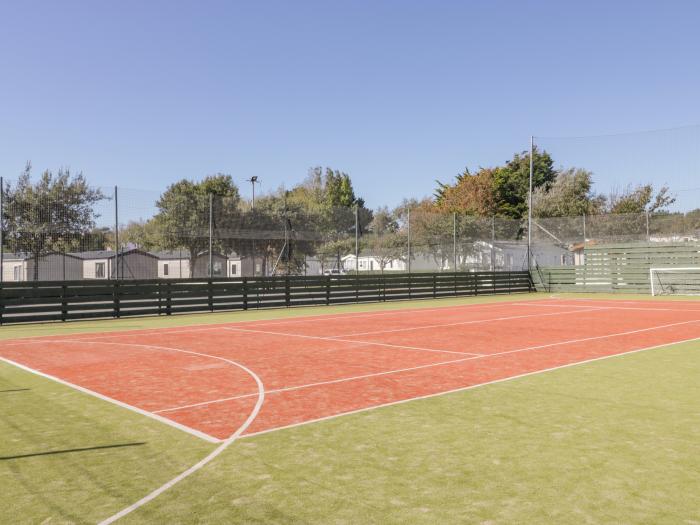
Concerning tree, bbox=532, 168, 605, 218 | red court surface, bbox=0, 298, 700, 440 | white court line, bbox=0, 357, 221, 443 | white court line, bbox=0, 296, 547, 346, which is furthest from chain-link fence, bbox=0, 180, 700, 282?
tree, bbox=532, 168, 605, 218

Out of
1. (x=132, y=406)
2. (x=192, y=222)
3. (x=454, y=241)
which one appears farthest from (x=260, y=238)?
(x=132, y=406)

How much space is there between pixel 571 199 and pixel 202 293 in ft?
140

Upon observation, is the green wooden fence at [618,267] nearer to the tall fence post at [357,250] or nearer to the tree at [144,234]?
the tall fence post at [357,250]

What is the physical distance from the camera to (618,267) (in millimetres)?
29562

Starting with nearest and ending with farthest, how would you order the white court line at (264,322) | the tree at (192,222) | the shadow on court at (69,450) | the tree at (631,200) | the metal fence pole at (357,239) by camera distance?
the shadow on court at (69,450) < the white court line at (264,322) < the tree at (192,222) < the metal fence pole at (357,239) < the tree at (631,200)

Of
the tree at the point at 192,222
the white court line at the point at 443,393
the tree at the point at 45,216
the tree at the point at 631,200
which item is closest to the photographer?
the white court line at the point at 443,393

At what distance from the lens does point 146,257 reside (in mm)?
19891

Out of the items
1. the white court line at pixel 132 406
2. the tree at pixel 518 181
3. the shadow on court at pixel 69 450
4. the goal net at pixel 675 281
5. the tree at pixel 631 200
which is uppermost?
the tree at pixel 518 181

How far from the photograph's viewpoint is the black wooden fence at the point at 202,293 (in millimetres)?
16656

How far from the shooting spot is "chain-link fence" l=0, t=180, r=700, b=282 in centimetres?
1691

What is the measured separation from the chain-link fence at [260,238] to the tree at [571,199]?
21.6 m

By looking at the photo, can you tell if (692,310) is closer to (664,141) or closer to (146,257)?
(664,141)

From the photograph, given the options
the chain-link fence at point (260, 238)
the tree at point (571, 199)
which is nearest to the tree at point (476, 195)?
the tree at point (571, 199)

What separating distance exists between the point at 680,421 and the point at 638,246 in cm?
2558
